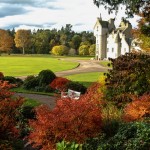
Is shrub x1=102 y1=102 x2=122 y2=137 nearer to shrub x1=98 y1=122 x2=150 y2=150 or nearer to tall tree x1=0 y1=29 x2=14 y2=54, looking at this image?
shrub x1=98 y1=122 x2=150 y2=150

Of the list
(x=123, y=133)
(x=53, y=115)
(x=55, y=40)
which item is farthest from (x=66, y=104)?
(x=55, y=40)

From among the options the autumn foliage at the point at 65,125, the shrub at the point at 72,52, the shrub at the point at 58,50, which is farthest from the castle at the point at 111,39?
the autumn foliage at the point at 65,125

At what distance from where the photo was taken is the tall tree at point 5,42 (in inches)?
4889

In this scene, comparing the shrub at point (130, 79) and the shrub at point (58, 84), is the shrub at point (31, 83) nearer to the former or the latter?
the shrub at point (58, 84)

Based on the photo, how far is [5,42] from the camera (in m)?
126

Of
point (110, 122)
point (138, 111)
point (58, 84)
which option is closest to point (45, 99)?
point (58, 84)

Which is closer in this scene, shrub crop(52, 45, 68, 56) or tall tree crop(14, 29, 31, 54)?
shrub crop(52, 45, 68, 56)

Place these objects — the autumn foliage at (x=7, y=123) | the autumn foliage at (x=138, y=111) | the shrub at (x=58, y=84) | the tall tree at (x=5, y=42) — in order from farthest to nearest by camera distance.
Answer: the tall tree at (x=5, y=42)
the shrub at (x=58, y=84)
the autumn foliage at (x=138, y=111)
the autumn foliage at (x=7, y=123)

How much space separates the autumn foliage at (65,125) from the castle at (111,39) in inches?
3221

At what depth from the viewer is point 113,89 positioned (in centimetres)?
1739

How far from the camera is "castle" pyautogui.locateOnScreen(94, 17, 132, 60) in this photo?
9425 cm

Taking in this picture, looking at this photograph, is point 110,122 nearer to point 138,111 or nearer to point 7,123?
point 138,111

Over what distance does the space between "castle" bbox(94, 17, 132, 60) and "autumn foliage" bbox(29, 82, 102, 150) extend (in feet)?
268

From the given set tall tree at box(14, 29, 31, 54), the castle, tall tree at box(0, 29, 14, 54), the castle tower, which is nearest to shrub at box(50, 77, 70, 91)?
the castle
